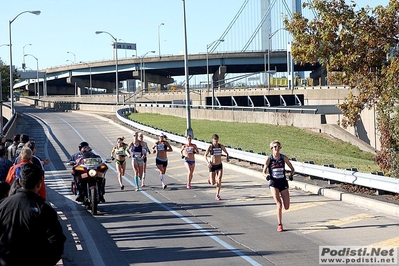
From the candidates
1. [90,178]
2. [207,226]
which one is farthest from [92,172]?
[207,226]

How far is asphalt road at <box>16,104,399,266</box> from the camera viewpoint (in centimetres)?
1086

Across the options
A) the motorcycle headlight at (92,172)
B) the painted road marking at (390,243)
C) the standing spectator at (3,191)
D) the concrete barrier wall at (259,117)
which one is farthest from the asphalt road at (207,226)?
the concrete barrier wall at (259,117)

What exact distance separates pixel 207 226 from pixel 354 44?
886cm

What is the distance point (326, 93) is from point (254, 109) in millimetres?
21465

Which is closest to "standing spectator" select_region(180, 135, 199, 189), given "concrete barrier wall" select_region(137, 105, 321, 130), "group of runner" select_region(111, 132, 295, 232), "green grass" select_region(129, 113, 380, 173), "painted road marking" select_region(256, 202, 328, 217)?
"group of runner" select_region(111, 132, 295, 232)

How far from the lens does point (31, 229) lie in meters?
5.57

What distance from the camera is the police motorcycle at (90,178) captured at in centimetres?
1555

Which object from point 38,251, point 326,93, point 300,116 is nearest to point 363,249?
point 38,251

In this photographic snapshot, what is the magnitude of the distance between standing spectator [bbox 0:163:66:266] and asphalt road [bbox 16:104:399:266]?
485 cm

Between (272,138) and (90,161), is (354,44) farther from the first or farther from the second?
(272,138)

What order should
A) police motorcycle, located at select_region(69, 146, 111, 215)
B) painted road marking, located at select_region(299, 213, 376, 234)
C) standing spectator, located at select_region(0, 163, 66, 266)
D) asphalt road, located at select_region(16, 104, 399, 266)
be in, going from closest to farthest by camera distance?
standing spectator, located at select_region(0, 163, 66, 266) → asphalt road, located at select_region(16, 104, 399, 266) → painted road marking, located at select_region(299, 213, 376, 234) → police motorcycle, located at select_region(69, 146, 111, 215)

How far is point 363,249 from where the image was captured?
10820 millimetres

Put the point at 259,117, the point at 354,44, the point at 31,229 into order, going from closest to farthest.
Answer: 1. the point at 31,229
2. the point at 354,44
3. the point at 259,117

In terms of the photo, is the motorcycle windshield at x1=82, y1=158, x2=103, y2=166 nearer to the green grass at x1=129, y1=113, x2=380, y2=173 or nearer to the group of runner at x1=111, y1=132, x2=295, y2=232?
the group of runner at x1=111, y1=132, x2=295, y2=232
